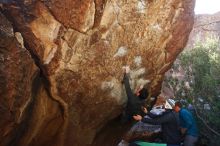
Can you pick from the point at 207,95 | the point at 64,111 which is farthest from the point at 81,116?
the point at 207,95

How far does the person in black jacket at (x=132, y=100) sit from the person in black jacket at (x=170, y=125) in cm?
30

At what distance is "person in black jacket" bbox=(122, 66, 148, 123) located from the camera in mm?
8500

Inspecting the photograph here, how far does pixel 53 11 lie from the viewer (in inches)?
280

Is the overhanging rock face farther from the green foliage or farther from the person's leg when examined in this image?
the green foliage

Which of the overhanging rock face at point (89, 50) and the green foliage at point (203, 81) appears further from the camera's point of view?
the green foliage at point (203, 81)

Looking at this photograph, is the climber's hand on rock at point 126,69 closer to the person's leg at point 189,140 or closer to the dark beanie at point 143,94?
the dark beanie at point 143,94

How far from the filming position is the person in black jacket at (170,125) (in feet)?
29.1

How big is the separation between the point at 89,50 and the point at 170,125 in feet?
9.50

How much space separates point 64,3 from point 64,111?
2428 millimetres

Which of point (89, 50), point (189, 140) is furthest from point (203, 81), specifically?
point (89, 50)

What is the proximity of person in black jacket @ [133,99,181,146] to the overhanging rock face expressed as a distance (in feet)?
3.17

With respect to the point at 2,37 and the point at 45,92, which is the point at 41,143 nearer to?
the point at 45,92

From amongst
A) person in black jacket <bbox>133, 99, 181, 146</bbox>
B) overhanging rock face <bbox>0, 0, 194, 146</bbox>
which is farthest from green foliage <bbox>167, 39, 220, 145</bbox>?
overhanging rock face <bbox>0, 0, 194, 146</bbox>

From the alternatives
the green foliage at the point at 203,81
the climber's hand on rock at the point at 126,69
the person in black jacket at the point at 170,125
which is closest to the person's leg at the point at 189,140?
the person in black jacket at the point at 170,125
